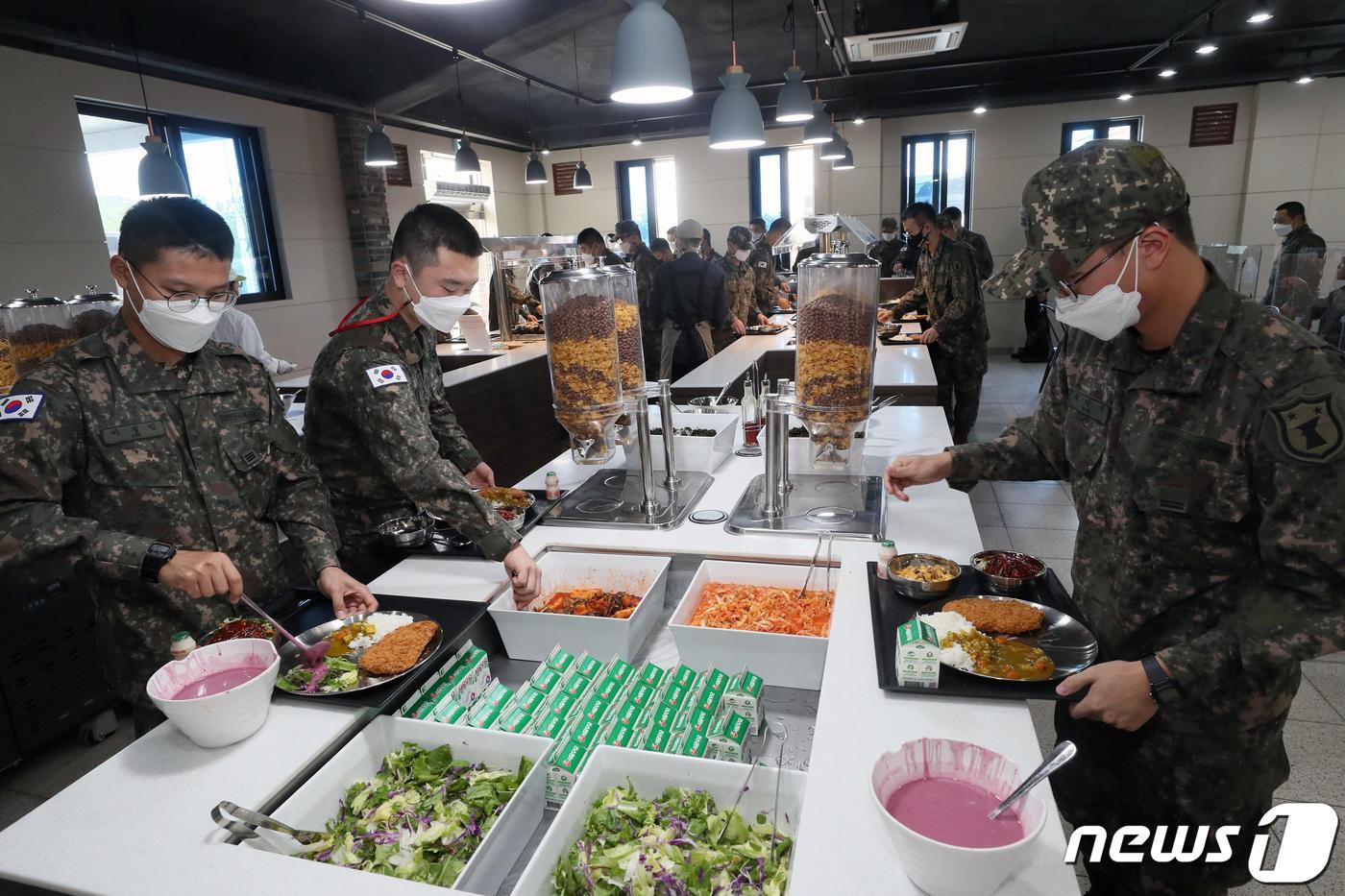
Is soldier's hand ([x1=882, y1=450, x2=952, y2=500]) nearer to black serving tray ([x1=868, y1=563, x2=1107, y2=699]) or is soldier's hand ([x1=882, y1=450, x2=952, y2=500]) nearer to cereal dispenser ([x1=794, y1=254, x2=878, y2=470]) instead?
cereal dispenser ([x1=794, y1=254, x2=878, y2=470])

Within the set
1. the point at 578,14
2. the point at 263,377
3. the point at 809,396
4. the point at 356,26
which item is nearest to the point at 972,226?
the point at 578,14

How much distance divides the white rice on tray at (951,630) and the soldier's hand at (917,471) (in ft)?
1.49

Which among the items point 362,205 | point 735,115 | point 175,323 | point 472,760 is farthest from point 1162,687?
point 362,205

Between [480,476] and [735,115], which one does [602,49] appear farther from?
[480,476]

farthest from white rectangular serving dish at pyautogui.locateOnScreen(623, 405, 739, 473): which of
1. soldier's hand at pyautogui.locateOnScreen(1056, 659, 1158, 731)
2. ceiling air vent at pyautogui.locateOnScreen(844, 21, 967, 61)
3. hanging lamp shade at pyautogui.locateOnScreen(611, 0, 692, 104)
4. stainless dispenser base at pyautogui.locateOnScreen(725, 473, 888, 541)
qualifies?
ceiling air vent at pyautogui.locateOnScreen(844, 21, 967, 61)

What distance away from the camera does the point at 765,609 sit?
5.34 feet

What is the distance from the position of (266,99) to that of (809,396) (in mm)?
6868

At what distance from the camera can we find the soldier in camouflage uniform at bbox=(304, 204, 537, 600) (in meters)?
1.66

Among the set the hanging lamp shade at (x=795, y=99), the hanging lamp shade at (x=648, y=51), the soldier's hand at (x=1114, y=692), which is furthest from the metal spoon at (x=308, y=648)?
the hanging lamp shade at (x=795, y=99)

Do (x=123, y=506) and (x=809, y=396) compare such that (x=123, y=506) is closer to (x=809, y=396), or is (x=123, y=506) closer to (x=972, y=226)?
(x=809, y=396)

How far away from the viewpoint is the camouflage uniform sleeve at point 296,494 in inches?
65.7

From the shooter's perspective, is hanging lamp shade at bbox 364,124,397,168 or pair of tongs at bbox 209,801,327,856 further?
hanging lamp shade at bbox 364,124,397,168

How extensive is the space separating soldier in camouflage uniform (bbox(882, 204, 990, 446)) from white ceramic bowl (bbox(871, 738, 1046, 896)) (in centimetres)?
433

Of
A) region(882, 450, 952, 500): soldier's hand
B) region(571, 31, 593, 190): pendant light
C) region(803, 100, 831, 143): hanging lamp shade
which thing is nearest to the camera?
region(882, 450, 952, 500): soldier's hand
